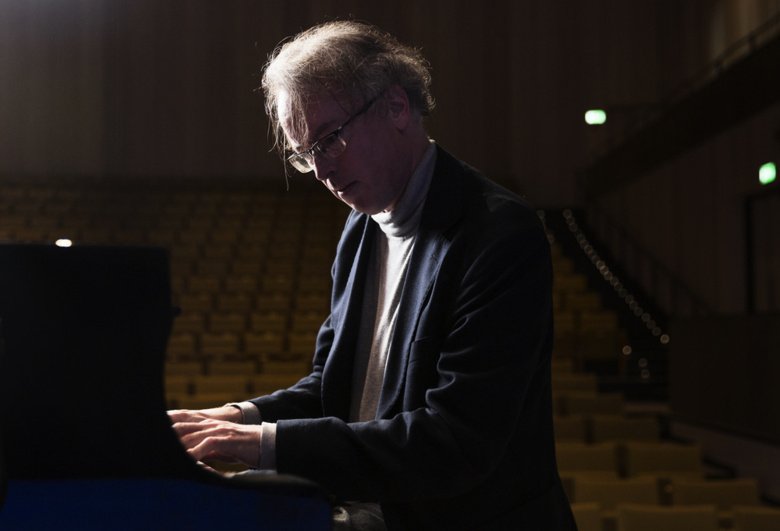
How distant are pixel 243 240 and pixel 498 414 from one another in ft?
32.1

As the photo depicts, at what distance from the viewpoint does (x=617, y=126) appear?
12211 millimetres

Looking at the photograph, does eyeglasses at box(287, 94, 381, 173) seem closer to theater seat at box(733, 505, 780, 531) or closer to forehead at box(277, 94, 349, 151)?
forehead at box(277, 94, 349, 151)

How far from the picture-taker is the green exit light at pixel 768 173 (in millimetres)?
7660

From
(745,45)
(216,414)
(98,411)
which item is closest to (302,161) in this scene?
(216,414)

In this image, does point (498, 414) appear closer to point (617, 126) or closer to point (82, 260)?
point (82, 260)

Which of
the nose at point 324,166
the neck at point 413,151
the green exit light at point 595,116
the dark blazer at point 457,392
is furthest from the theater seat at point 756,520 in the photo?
the green exit light at point 595,116

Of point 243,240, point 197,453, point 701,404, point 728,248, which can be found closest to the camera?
point 197,453

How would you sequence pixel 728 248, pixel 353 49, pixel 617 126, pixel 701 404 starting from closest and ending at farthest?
pixel 353 49 < pixel 701 404 < pixel 728 248 < pixel 617 126

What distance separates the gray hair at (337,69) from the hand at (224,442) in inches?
16.3

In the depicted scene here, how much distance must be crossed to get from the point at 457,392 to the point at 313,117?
402 mm

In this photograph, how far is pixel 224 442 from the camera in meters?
0.98

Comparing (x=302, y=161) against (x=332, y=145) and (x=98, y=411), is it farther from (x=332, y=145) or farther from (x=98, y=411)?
(x=98, y=411)

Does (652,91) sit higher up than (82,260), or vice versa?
(652,91)

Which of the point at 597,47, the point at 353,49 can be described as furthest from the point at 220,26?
the point at 353,49
